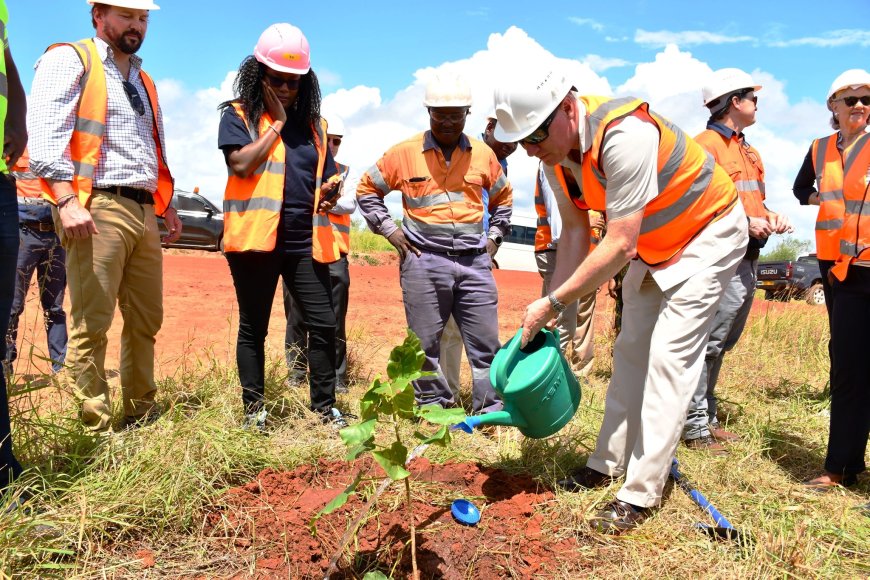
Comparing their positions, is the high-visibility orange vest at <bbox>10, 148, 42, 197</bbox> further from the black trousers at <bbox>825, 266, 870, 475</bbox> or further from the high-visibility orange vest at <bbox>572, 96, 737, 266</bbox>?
the black trousers at <bbox>825, 266, 870, 475</bbox>

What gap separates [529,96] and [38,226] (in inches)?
149

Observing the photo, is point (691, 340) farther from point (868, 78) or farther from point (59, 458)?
point (59, 458)

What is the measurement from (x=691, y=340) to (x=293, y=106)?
92.5 inches

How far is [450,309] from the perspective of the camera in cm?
411

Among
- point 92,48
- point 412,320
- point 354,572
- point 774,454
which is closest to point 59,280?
point 92,48

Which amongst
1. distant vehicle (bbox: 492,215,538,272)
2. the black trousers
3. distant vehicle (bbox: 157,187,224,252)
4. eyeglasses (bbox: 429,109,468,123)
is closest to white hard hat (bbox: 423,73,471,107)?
eyeglasses (bbox: 429,109,468,123)

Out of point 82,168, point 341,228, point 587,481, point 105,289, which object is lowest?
point 587,481

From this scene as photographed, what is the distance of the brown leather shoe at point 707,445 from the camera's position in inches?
149

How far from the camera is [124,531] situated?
2.46 m

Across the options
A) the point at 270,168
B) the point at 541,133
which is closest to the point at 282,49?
the point at 270,168

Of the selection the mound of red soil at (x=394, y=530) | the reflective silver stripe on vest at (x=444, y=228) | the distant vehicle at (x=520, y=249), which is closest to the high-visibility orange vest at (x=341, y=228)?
the reflective silver stripe on vest at (x=444, y=228)

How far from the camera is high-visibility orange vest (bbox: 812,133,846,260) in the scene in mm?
3682

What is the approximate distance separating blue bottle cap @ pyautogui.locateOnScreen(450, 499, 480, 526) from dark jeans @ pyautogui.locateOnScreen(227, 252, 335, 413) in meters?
1.27

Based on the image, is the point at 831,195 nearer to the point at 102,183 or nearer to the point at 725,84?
the point at 725,84
